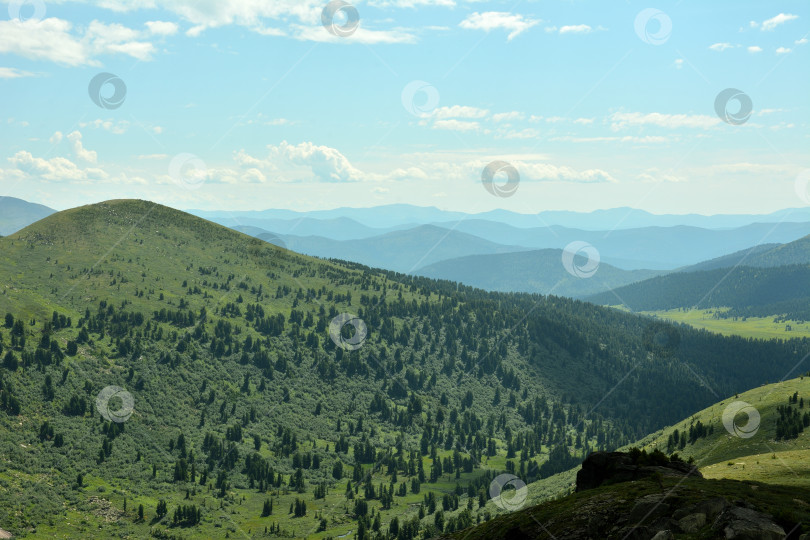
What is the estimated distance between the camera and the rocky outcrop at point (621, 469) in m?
51.5

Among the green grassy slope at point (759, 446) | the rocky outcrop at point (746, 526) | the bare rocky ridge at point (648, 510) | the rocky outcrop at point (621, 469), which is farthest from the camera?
the green grassy slope at point (759, 446)

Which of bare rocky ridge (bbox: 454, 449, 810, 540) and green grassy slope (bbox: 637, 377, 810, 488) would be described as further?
green grassy slope (bbox: 637, 377, 810, 488)

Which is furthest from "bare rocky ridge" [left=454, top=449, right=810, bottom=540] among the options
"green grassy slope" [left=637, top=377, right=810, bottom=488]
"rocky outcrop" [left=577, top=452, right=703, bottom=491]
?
"green grassy slope" [left=637, top=377, right=810, bottom=488]

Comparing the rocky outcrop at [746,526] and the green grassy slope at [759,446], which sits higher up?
the rocky outcrop at [746,526]

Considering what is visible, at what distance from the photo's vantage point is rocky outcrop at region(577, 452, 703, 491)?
51469mm

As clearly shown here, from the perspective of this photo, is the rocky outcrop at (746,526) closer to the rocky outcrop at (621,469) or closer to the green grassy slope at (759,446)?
the rocky outcrop at (621,469)

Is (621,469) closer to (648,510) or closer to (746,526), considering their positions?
(648,510)

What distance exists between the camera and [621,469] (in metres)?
54.1

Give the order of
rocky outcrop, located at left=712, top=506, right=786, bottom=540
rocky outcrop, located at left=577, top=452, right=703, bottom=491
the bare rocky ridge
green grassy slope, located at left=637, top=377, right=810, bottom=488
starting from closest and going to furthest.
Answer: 1. rocky outcrop, located at left=712, top=506, right=786, bottom=540
2. the bare rocky ridge
3. rocky outcrop, located at left=577, top=452, right=703, bottom=491
4. green grassy slope, located at left=637, top=377, right=810, bottom=488

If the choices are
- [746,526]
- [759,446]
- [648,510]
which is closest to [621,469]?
[648,510]

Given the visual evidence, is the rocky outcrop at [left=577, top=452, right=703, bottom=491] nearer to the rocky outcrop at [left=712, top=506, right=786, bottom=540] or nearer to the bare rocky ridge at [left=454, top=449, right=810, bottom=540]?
the bare rocky ridge at [left=454, top=449, right=810, bottom=540]

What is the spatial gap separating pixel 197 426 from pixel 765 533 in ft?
637

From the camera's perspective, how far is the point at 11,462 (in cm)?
13900

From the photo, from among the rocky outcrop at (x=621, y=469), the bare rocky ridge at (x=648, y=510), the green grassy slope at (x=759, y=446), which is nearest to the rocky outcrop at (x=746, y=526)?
→ the bare rocky ridge at (x=648, y=510)
